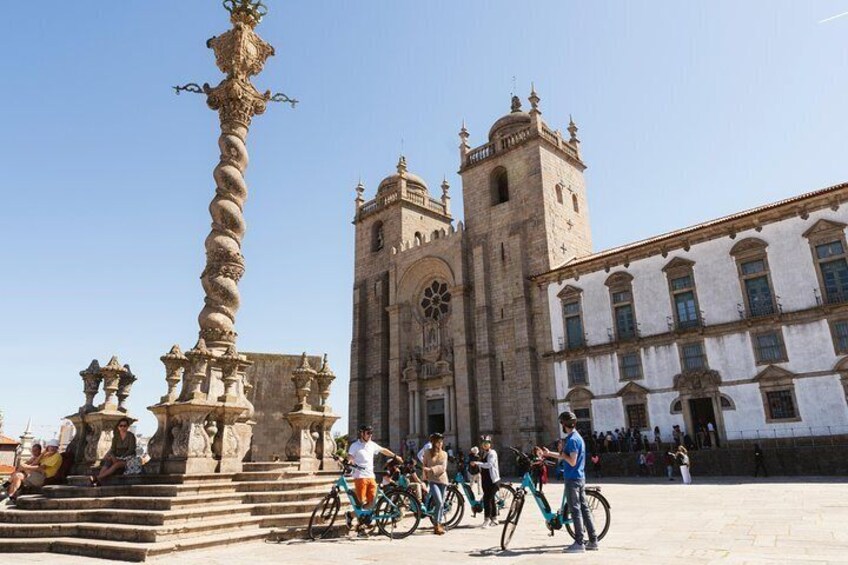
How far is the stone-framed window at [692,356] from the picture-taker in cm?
2364

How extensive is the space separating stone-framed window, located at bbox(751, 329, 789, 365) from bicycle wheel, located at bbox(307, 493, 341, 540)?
20.3 metres

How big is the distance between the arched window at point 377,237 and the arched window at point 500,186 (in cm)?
991

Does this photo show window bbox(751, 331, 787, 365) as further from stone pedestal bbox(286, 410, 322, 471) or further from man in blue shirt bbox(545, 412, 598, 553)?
man in blue shirt bbox(545, 412, 598, 553)

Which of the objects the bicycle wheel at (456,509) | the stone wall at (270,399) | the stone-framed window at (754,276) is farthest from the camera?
the stone-framed window at (754,276)

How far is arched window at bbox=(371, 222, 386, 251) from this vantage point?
4041 centimetres

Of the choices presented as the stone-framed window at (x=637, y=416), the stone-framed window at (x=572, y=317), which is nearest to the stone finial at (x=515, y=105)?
the stone-framed window at (x=572, y=317)

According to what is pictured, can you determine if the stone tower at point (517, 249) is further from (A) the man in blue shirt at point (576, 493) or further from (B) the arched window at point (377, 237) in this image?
(A) the man in blue shirt at point (576, 493)

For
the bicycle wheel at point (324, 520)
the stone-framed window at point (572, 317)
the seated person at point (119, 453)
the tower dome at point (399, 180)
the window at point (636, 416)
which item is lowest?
the bicycle wheel at point (324, 520)

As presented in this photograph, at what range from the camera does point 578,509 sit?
262 inches

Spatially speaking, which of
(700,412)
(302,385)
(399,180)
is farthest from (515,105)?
(302,385)

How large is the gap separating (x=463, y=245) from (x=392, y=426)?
39.4ft

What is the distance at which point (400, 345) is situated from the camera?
3481 cm

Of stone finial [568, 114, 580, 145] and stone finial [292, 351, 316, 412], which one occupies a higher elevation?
stone finial [568, 114, 580, 145]

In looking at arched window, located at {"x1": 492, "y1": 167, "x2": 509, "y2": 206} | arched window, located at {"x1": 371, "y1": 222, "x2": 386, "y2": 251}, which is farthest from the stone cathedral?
arched window, located at {"x1": 371, "y1": 222, "x2": 386, "y2": 251}
